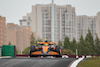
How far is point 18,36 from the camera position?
15838 centimetres

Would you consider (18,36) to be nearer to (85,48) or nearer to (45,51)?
(85,48)

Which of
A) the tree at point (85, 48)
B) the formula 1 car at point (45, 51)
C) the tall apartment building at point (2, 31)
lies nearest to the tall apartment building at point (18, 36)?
the tall apartment building at point (2, 31)

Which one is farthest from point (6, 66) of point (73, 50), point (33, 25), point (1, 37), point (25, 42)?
point (33, 25)

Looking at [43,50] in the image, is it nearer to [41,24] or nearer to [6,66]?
[6,66]

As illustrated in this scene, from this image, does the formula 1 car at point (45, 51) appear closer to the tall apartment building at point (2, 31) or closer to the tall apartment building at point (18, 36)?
the tall apartment building at point (2, 31)

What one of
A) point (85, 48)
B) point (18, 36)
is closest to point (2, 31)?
point (18, 36)

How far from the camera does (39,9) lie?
198 meters

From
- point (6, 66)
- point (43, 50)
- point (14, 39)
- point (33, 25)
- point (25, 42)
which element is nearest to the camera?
point (6, 66)

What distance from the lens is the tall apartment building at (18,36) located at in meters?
151

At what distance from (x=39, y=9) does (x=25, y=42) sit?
39.6 meters

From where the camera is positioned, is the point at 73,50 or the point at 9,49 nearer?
the point at 9,49

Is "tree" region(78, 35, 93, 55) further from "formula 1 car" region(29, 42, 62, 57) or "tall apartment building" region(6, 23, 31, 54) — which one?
"tall apartment building" region(6, 23, 31, 54)

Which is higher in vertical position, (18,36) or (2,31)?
(2,31)

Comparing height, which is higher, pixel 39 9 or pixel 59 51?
pixel 39 9
